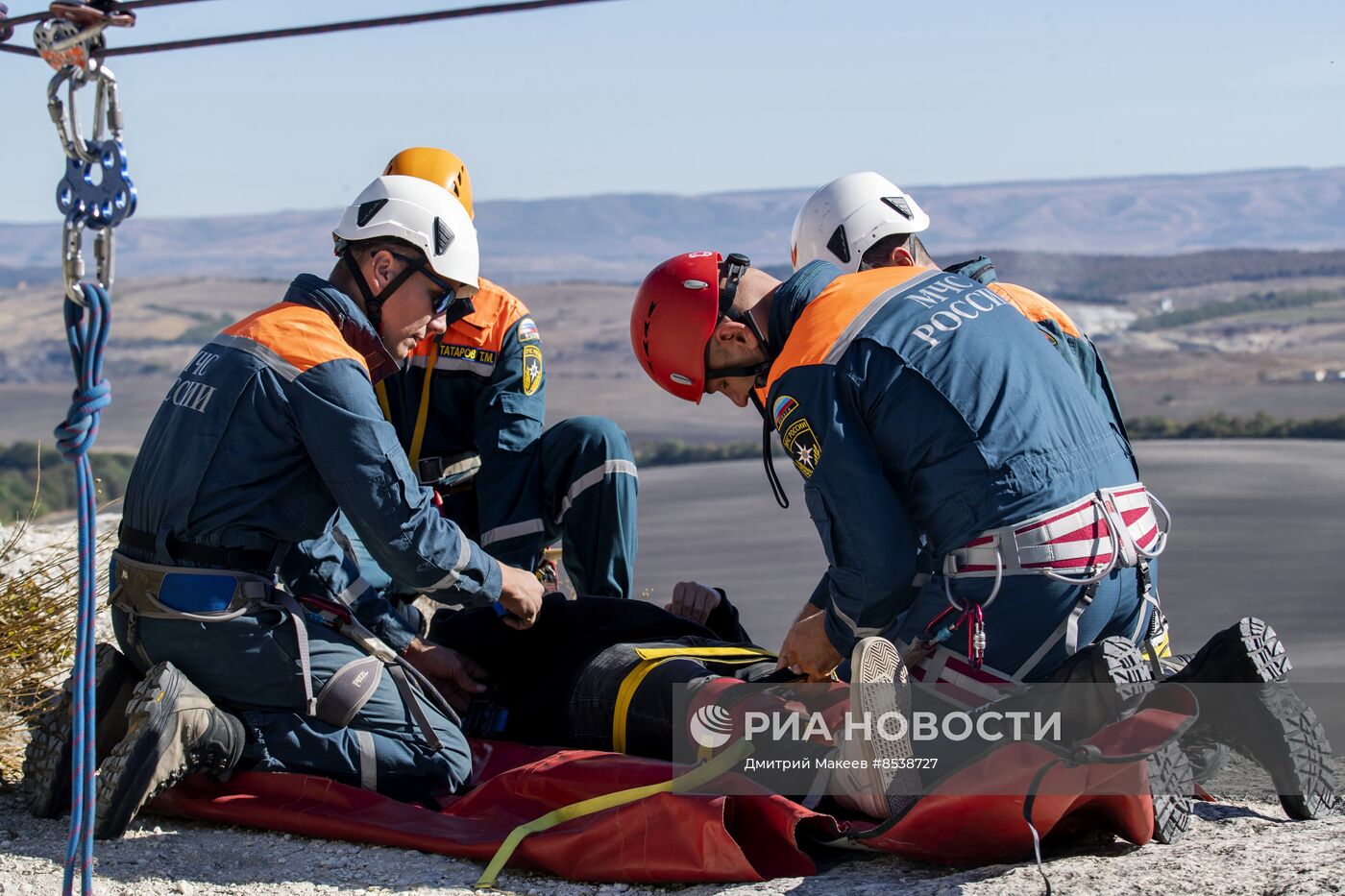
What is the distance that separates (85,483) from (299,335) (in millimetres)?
1374

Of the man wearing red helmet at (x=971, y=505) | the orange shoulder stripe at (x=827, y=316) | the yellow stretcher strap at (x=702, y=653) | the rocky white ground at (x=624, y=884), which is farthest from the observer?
the yellow stretcher strap at (x=702, y=653)

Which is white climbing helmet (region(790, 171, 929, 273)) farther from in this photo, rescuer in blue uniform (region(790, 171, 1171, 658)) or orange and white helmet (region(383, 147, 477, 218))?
orange and white helmet (region(383, 147, 477, 218))

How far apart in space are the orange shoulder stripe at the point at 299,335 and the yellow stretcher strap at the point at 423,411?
190cm

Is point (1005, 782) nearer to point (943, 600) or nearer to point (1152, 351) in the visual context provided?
point (943, 600)

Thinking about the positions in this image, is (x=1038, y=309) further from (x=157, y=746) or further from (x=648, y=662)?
(x=157, y=746)

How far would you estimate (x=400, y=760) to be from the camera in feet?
14.7

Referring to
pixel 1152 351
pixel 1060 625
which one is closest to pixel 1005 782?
pixel 1060 625

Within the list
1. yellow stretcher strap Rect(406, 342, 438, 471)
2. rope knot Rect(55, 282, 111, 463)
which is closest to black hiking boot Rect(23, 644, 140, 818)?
rope knot Rect(55, 282, 111, 463)

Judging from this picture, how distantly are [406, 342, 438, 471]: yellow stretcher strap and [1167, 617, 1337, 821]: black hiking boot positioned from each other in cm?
358

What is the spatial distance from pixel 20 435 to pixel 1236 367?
39653 millimetres

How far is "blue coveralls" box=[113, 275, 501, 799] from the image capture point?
Answer: 4.26 metres

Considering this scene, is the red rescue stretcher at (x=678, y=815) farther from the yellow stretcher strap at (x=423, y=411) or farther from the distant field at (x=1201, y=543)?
the distant field at (x=1201, y=543)

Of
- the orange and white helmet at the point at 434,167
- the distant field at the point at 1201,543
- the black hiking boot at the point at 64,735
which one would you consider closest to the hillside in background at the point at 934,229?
the distant field at the point at 1201,543

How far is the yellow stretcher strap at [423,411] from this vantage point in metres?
6.39
